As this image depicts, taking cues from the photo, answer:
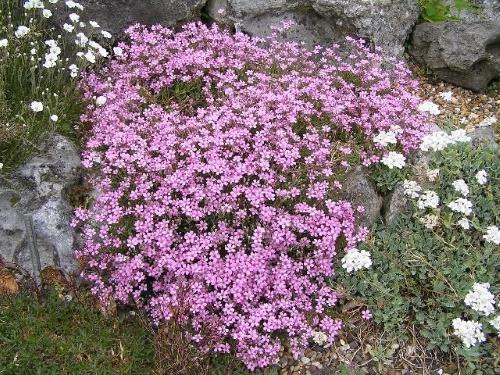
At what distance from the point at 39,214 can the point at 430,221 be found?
3.19 meters

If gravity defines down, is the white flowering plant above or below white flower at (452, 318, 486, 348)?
above

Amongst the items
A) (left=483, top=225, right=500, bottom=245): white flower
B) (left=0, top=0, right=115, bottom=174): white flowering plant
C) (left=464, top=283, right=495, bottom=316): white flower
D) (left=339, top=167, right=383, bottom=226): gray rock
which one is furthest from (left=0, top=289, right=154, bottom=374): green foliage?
(left=483, top=225, right=500, bottom=245): white flower

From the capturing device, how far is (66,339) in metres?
4.14

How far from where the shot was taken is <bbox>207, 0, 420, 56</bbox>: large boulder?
6836mm

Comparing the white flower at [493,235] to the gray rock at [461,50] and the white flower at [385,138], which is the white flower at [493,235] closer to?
the white flower at [385,138]

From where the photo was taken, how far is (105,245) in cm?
459

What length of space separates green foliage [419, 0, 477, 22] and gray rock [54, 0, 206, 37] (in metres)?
2.88

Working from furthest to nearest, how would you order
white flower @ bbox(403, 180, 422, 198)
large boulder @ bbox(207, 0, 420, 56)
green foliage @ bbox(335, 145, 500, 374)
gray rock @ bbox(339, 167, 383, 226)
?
large boulder @ bbox(207, 0, 420, 56) < gray rock @ bbox(339, 167, 383, 226) < white flower @ bbox(403, 180, 422, 198) < green foliage @ bbox(335, 145, 500, 374)

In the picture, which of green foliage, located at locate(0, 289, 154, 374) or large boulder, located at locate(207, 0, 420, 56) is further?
large boulder, located at locate(207, 0, 420, 56)

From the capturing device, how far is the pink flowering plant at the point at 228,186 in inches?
172

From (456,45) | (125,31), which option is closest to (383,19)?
(456,45)

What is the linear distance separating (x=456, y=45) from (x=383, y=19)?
0.97 metres

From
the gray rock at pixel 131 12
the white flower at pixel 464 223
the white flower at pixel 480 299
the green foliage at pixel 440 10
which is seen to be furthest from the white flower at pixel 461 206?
the gray rock at pixel 131 12

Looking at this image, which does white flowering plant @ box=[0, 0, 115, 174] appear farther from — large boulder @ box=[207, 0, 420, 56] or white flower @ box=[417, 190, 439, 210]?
white flower @ box=[417, 190, 439, 210]
